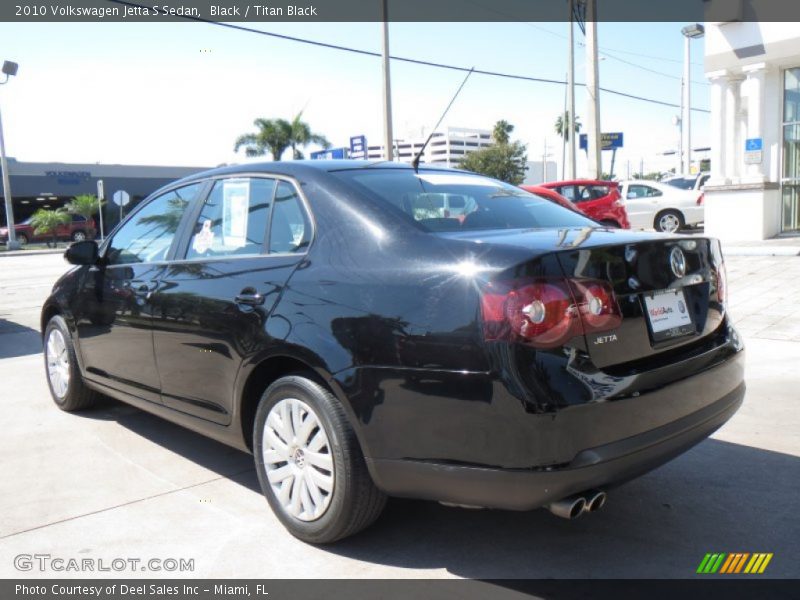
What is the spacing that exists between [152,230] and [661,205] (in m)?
17.2

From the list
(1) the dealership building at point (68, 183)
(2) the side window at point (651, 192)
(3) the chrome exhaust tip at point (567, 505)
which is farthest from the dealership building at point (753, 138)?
(1) the dealership building at point (68, 183)

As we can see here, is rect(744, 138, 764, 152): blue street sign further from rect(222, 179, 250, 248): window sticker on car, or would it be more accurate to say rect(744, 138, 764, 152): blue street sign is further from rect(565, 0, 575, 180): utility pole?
rect(222, 179, 250, 248): window sticker on car

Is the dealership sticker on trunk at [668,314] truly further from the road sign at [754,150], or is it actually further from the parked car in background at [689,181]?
the parked car in background at [689,181]

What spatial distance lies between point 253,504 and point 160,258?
1.50 m

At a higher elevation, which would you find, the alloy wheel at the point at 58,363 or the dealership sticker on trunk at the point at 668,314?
the dealership sticker on trunk at the point at 668,314

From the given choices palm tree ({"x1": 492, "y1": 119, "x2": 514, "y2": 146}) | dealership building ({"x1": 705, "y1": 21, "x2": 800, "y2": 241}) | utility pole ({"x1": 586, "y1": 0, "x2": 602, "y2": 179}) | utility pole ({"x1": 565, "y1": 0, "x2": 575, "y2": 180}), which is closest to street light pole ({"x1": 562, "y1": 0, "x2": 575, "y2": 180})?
utility pole ({"x1": 565, "y1": 0, "x2": 575, "y2": 180})

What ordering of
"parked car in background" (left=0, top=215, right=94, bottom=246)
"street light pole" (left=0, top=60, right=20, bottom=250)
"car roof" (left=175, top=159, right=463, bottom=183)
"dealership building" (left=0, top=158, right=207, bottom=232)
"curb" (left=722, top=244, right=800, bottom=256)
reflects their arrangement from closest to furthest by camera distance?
"car roof" (left=175, top=159, right=463, bottom=183), "curb" (left=722, top=244, right=800, bottom=256), "street light pole" (left=0, top=60, right=20, bottom=250), "parked car in background" (left=0, top=215, right=94, bottom=246), "dealership building" (left=0, top=158, right=207, bottom=232)

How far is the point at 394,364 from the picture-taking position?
2.72 meters

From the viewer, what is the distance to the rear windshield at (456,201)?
3240mm

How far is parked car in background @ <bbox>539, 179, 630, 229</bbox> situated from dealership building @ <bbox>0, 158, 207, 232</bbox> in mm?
33571

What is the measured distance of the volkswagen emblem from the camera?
A: 117 inches

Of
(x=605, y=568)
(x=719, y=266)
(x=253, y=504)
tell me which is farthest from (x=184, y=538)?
(x=719, y=266)

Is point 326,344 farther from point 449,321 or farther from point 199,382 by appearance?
point 199,382

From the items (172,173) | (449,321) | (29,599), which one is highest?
(172,173)
